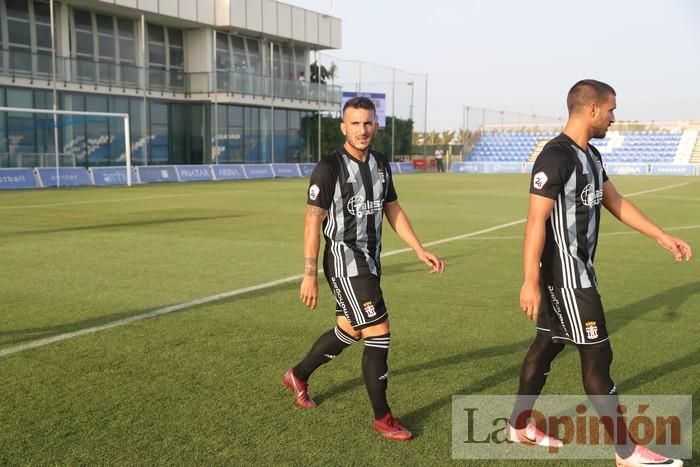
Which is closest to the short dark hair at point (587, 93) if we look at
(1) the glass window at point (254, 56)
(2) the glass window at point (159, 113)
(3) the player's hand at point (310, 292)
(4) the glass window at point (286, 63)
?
(3) the player's hand at point (310, 292)

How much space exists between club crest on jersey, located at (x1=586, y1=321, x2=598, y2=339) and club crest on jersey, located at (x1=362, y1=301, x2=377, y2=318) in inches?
44.1

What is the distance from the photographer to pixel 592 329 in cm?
351

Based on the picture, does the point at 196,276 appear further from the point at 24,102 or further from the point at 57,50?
the point at 57,50

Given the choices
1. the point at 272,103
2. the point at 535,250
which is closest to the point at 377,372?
the point at 535,250

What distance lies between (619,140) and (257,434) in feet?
192

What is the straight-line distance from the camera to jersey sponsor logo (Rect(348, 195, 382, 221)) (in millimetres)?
4117

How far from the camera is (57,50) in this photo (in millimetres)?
33719

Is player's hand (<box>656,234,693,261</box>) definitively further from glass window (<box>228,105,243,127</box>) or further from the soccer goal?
glass window (<box>228,105,243,127</box>)

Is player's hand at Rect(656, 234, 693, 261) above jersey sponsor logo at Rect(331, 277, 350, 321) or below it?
above

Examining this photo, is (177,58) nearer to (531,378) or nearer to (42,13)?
(42,13)

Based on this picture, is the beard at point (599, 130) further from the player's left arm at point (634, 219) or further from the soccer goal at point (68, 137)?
the soccer goal at point (68, 137)

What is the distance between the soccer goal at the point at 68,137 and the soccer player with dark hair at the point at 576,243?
85.9 feet

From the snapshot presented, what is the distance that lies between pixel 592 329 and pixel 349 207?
4.72ft

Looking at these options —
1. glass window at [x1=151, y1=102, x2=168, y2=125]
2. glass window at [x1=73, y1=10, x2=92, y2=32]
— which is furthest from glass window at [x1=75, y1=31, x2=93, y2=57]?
glass window at [x1=151, y1=102, x2=168, y2=125]
